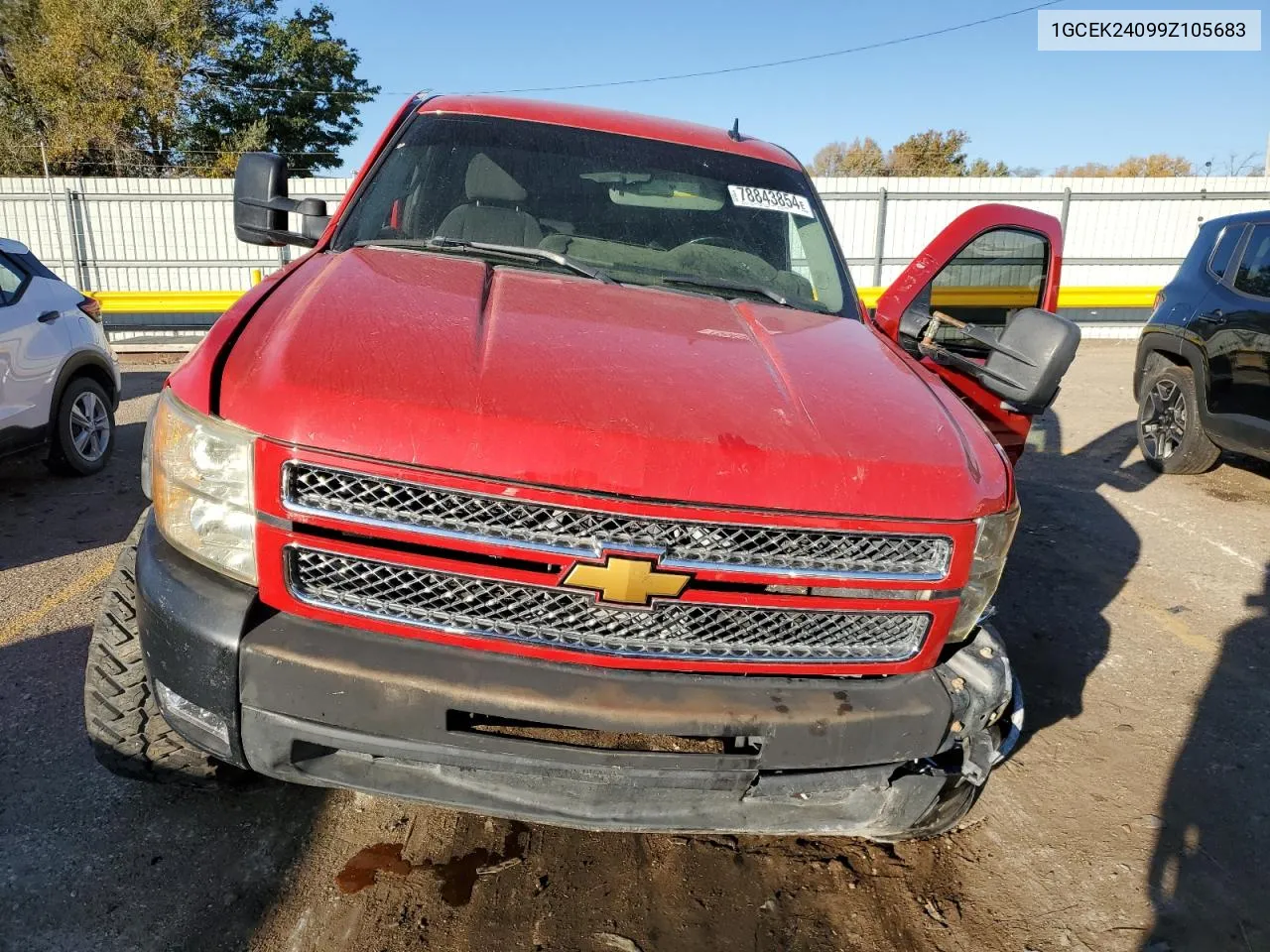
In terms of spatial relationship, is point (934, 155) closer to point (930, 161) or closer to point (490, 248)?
point (930, 161)

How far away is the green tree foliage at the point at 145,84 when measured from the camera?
2478 centimetres

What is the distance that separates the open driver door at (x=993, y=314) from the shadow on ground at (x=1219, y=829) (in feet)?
4.32

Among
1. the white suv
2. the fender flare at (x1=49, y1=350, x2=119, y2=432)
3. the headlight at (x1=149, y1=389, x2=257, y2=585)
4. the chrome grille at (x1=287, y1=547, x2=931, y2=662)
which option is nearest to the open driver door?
the chrome grille at (x1=287, y1=547, x2=931, y2=662)

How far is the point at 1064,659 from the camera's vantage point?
3986 mm

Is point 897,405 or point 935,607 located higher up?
point 897,405

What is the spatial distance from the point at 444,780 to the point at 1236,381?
616 centimetres

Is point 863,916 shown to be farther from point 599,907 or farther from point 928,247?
point 928,247

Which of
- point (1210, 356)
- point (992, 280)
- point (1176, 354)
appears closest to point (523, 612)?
point (992, 280)

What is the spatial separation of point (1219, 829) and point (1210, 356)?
14.9ft

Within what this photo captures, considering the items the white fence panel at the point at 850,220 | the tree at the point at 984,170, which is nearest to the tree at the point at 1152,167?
the tree at the point at 984,170

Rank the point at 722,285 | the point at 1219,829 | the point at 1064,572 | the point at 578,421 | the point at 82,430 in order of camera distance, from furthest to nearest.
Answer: the point at 82,430
the point at 1064,572
the point at 722,285
the point at 1219,829
the point at 578,421

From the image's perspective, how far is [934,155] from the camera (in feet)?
126

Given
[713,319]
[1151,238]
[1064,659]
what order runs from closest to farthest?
[713,319] → [1064,659] → [1151,238]

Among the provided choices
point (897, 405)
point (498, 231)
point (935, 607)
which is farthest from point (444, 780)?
point (498, 231)
